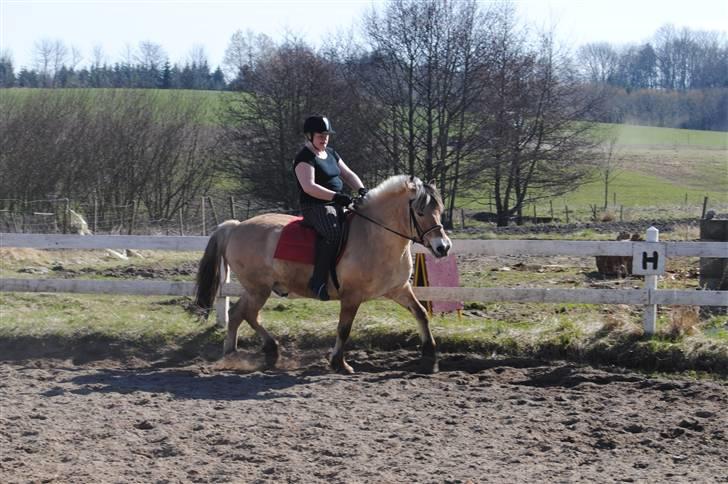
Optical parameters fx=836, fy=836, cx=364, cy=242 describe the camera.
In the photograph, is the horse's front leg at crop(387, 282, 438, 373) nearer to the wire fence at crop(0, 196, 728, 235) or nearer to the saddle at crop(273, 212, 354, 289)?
the saddle at crop(273, 212, 354, 289)

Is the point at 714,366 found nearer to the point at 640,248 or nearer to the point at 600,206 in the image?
the point at 640,248

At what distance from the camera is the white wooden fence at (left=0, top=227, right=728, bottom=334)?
30.2 ft

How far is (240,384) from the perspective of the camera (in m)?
8.12

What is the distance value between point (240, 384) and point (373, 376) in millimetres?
1313

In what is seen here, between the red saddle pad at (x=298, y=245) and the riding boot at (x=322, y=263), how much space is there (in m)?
0.10

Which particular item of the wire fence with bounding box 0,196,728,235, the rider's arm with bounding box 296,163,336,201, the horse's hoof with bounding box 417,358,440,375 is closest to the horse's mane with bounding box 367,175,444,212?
the rider's arm with bounding box 296,163,336,201

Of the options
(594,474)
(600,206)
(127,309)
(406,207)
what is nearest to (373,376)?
(406,207)

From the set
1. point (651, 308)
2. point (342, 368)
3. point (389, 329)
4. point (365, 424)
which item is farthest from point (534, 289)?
point (365, 424)

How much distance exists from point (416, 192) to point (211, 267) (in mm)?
2597

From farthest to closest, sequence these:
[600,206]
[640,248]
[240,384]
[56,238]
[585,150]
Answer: [600,206] < [585,150] < [56,238] < [640,248] < [240,384]

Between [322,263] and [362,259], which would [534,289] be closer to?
[362,259]

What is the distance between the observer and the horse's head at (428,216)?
26.5 ft

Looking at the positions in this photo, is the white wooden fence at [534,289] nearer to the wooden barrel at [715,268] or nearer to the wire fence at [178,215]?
the wooden barrel at [715,268]

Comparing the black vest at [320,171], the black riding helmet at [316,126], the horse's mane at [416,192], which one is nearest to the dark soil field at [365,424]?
the horse's mane at [416,192]
